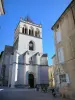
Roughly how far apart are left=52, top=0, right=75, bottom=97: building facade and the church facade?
14.4 metres

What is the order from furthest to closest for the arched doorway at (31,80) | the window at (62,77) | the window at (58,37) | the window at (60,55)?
the arched doorway at (31,80) < the window at (58,37) < the window at (60,55) < the window at (62,77)

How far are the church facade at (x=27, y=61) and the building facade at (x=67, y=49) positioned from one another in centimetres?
1443

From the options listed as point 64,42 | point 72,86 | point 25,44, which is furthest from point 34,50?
point 72,86

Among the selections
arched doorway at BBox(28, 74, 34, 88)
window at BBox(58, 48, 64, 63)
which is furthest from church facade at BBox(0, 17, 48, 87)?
window at BBox(58, 48, 64, 63)

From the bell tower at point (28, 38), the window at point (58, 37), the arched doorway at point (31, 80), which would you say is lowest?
the arched doorway at point (31, 80)

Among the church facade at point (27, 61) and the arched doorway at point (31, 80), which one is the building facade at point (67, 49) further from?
the arched doorway at point (31, 80)

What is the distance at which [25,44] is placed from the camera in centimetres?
2889

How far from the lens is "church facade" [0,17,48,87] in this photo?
24.6m

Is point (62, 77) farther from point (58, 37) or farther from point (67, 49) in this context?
point (58, 37)

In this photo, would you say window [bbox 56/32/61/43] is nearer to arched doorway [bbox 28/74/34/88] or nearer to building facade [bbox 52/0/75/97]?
building facade [bbox 52/0/75/97]

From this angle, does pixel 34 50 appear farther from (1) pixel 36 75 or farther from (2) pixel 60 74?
(2) pixel 60 74

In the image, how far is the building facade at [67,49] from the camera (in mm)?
9945

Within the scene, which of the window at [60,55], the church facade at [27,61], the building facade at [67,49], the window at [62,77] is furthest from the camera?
the church facade at [27,61]

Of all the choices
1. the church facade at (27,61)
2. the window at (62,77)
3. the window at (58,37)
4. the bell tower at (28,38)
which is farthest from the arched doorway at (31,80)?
the window at (62,77)
